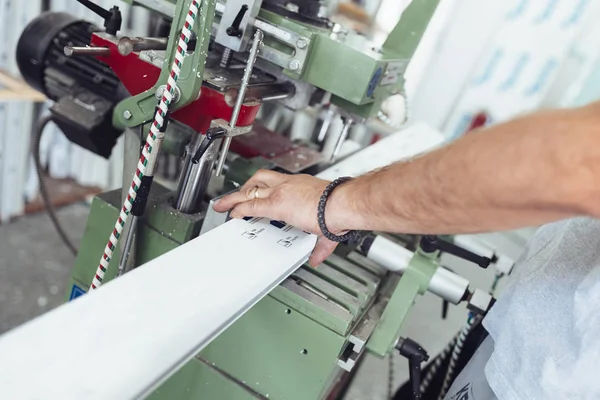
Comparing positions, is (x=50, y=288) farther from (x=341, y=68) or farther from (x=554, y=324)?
(x=554, y=324)

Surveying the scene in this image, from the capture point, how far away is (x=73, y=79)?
118 centimetres

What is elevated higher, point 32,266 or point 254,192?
point 254,192

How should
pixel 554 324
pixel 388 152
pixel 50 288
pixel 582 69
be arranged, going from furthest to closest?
pixel 582 69 → pixel 50 288 → pixel 388 152 → pixel 554 324

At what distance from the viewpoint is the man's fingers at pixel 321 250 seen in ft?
3.01

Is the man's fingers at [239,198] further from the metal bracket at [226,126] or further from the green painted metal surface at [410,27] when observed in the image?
the green painted metal surface at [410,27]

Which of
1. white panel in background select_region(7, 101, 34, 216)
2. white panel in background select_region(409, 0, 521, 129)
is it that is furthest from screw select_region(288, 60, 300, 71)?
white panel in background select_region(409, 0, 521, 129)

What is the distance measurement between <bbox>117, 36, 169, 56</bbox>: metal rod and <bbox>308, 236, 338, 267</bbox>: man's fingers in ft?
1.55

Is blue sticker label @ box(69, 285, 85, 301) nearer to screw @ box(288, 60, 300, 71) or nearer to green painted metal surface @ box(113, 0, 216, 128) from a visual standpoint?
green painted metal surface @ box(113, 0, 216, 128)

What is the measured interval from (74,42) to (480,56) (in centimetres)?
217

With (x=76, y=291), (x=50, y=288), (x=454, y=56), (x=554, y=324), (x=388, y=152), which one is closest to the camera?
(x=554, y=324)

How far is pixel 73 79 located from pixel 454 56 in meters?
Answer: 2.18

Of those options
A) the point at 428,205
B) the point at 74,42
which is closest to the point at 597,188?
the point at 428,205

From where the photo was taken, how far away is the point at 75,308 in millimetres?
548

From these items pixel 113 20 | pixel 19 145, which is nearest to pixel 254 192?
pixel 113 20
